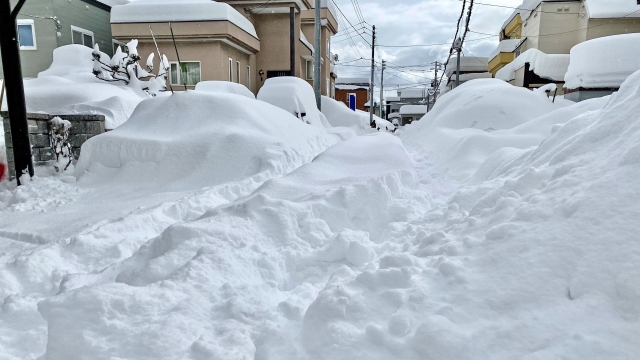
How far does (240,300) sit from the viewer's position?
2160 mm

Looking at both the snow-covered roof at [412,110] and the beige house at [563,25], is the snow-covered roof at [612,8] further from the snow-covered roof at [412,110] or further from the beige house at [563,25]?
the snow-covered roof at [412,110]

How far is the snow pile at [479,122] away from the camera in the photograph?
6523 millimetres

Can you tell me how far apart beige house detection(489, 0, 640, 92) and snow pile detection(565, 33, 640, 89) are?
7165 mm

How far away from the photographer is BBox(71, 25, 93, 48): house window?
53.5ft

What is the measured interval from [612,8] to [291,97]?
1531 cm

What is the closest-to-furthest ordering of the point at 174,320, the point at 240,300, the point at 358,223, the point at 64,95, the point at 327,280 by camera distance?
the point at 174,320, the point at 240,300, the point at 327,280, the point at 358,223, the point at 64,95

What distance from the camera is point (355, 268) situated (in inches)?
102

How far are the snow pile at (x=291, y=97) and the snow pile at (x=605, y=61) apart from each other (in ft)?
25.9

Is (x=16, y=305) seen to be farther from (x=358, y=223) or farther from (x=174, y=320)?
(x=358, y=223)

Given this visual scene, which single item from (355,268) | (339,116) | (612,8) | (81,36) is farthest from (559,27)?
(355,268)

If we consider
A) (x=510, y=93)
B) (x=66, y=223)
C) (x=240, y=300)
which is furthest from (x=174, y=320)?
(x=510, y=93)

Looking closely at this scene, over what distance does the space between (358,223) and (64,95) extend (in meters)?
8.62

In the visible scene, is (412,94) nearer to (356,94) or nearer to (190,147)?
(356,94)

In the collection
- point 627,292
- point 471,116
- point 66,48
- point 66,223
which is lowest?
point 66,223
